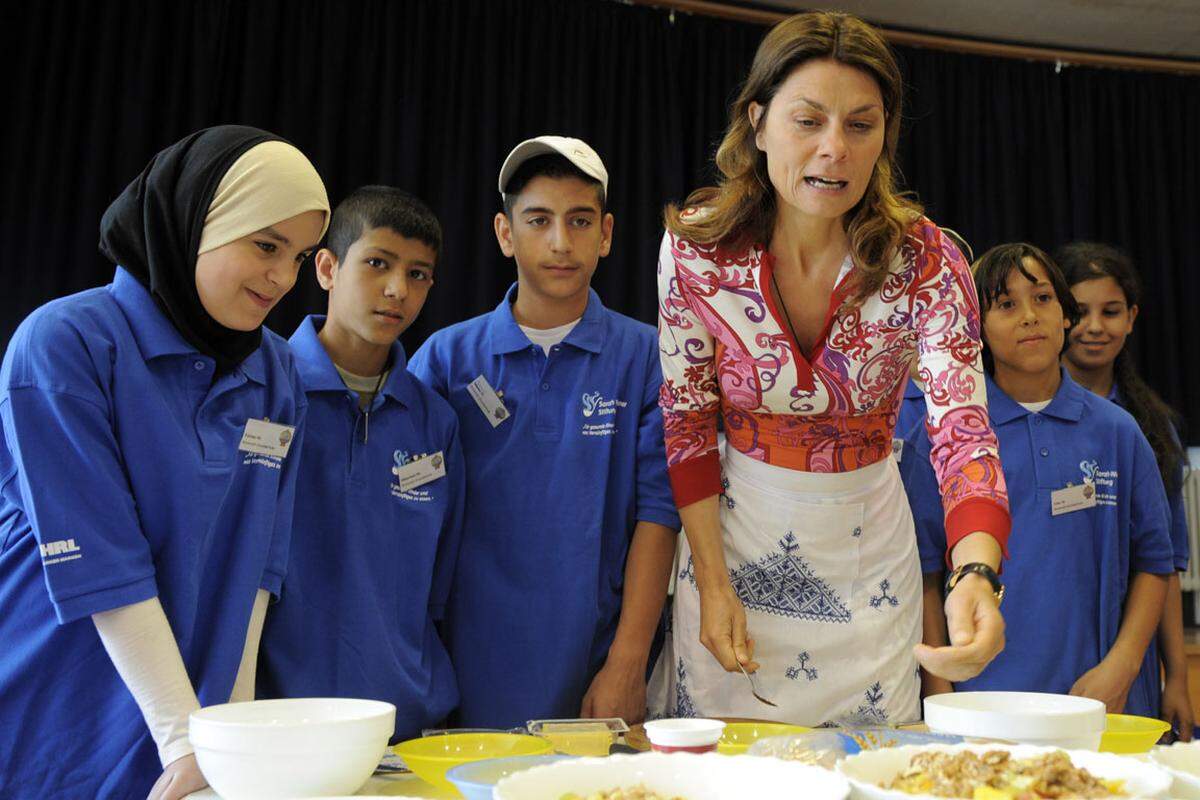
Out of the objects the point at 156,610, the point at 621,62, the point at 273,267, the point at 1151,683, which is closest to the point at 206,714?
the point at 156,610

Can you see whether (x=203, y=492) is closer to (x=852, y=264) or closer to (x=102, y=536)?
(x=102, y=536)

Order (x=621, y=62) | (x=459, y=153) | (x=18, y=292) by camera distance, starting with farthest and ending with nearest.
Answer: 1. (x=621, y=62)
2. (x=459, y=153)
3. (x=18, y=292)

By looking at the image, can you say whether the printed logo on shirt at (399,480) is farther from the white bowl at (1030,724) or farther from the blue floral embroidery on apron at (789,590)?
the white bowl at (1030,724)

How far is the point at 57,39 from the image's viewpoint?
3.50m

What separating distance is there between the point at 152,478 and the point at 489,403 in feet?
2.58

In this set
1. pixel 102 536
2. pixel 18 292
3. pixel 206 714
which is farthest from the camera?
pixel 18 292

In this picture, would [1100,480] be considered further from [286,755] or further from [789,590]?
[286,755]

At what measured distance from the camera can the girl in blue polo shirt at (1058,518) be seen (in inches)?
85.6

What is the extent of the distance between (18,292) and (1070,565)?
3.07m

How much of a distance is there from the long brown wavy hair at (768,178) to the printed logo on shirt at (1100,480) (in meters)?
0.86

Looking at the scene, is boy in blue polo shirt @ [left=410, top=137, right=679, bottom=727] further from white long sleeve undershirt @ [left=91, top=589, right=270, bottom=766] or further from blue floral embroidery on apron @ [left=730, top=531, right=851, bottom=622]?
white long sleeve undershirt @ [left=91, top=589, right=270, bottom=766]

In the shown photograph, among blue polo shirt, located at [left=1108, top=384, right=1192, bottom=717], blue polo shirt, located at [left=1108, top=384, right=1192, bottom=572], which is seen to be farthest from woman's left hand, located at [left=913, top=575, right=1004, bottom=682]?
blue polo shirt, located at [left=1108, top=384, right=1192, bottom=572]

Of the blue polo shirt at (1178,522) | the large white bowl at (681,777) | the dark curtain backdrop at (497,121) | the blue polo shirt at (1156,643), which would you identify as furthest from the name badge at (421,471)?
the dark curtain backdrop at (497,121)

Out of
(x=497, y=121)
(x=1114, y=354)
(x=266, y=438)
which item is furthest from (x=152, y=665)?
(x=497, y=121)
